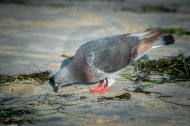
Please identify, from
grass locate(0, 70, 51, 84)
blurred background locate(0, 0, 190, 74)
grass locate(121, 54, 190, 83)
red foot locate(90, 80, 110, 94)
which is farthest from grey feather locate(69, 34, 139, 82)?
blurred background locate(0, 0, 190, 74)

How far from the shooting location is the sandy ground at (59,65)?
3.92 meters

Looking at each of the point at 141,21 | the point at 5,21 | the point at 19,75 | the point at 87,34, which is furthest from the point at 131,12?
the point at 19,75

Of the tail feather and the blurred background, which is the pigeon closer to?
the tail feather

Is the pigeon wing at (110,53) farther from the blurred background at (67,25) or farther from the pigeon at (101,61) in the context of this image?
the blurred background at (67,25)

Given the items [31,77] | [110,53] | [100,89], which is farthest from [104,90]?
[31,77]

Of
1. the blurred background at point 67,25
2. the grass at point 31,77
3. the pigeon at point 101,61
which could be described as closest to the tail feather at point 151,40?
the pigeon at point 101,61

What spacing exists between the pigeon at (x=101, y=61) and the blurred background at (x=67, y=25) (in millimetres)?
1040

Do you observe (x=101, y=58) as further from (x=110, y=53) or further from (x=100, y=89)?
(x=100, y=89)

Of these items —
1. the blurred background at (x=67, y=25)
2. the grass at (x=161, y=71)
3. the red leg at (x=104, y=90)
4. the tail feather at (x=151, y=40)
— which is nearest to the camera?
the red leg at (x=104, y=90)

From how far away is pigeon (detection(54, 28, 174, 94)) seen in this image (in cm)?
504

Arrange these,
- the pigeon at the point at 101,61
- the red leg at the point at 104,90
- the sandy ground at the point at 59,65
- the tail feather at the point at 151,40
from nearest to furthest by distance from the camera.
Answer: the sandy ground at the point at 59,65 → the red leg at the point at 104,90 → the pigeon at the point at 101,61 → the tail feather at the point at 151,40

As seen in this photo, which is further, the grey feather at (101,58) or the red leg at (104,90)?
the grey feather at (101,58)

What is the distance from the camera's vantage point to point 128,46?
5.43 meters

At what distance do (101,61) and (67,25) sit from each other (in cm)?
494
